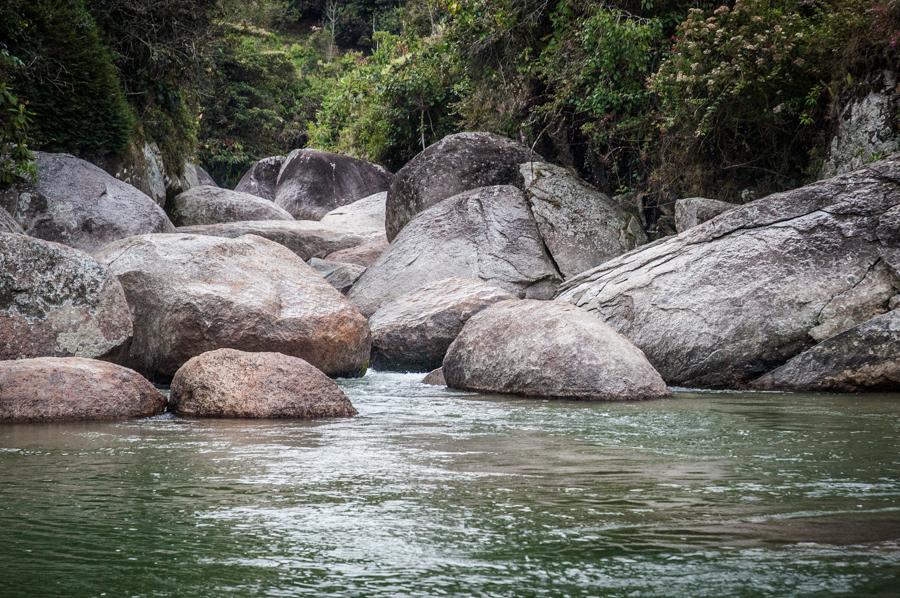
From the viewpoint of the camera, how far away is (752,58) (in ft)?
44.9

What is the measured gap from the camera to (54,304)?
8852 mm

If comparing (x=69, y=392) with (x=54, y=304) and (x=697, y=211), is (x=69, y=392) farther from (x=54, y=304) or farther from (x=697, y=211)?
(x=697, y=211)

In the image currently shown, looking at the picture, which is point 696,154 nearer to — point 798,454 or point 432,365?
point 432,365

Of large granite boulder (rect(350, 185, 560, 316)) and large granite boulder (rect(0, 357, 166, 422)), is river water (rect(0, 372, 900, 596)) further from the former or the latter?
large granite boulder (rect(350, 185, 560, 316))

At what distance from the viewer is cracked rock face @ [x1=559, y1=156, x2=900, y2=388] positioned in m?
10.1

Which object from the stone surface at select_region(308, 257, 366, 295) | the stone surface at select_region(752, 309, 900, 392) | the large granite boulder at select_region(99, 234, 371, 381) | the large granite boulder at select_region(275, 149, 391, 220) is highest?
the large granite boulder at select_region(275, 149, 391, 220)

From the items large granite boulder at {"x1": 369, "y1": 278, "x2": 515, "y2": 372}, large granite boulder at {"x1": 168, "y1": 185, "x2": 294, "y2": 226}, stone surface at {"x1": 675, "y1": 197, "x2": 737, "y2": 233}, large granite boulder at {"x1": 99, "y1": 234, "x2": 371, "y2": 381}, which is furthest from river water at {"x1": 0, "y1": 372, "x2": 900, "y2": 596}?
large granite boulder at {"x1": 168, "y1": 185, "x2": 294, "y2": 226}

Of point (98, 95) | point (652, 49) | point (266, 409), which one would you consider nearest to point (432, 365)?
point (266, 409)

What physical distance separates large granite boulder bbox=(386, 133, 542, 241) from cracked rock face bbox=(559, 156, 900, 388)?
5.96 meters

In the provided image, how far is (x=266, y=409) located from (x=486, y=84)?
12.8 metres

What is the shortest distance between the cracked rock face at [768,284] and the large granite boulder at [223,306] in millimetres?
2866

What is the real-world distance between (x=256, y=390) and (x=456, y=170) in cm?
968

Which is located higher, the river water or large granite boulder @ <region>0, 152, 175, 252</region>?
large granite boulder @ <region>0, 152, 175, 252</region>

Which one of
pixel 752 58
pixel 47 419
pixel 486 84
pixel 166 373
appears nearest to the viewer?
pixel 47 419
